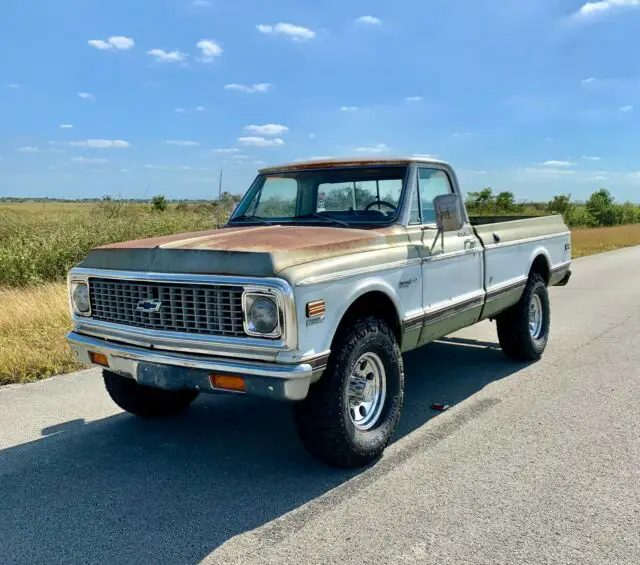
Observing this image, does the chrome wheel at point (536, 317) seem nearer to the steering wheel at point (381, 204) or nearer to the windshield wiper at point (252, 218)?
the steering wheel at point (381, 204)

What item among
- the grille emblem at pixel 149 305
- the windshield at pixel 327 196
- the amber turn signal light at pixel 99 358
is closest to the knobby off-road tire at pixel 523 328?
the windshield at pixel 327 196

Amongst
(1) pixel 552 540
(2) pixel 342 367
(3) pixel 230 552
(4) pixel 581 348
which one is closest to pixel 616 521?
(1) pixel 552 540

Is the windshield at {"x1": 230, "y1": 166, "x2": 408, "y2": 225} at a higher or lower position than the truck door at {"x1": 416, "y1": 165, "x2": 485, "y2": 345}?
higher

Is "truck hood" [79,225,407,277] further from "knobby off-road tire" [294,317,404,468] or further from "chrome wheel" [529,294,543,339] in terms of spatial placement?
"chrome wheel" [529,294,543,339]

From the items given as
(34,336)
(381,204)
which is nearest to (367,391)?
(381,204)

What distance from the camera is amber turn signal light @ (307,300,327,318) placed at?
3355mm

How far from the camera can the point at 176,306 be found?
3.64 m

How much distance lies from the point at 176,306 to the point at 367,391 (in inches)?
52.1

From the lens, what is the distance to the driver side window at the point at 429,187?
4875 mm

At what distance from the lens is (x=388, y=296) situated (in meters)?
4.04

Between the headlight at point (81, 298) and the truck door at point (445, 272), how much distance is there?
231 cm

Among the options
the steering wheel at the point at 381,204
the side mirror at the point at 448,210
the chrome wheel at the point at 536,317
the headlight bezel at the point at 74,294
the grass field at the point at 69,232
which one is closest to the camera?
the headlight bezel at the point at 74,294

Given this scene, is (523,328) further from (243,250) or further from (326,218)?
(243,250)

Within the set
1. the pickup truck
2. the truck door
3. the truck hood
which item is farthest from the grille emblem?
the truck door
